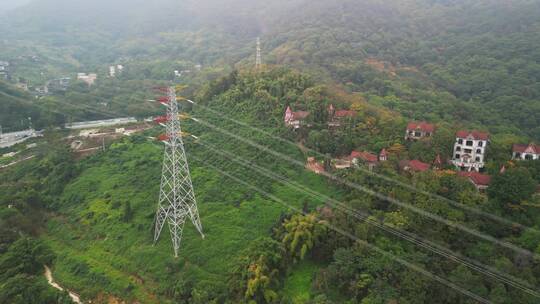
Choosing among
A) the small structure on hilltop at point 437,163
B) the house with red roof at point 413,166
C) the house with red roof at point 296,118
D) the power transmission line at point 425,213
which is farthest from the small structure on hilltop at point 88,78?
the small structure on hilltop at point 437,163

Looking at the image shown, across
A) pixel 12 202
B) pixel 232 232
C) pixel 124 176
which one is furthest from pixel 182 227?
pixel 12 202

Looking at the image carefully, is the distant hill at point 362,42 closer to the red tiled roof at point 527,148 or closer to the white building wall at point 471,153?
the red tiled roof at point 527,148

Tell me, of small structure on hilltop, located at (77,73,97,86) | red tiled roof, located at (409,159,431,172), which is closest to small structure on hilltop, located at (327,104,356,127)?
red tiled roof, located at (409,159,431,172)

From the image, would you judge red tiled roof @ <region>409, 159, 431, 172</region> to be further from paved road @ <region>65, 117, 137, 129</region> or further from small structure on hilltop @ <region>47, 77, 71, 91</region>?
small structure on hilltop @ <region>47, 77, 71, 91</region>

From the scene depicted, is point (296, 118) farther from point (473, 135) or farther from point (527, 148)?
point (527, 148)

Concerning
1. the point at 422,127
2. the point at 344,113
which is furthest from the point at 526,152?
the point at 344,113

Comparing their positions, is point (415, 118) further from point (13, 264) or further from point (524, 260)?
point (13, 264)

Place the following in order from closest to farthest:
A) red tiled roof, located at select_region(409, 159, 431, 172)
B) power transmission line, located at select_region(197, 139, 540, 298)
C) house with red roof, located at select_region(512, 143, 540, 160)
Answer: power transmission line, located at select_region(197, 139, 540, 298) → red tiled roof, located at select_region(409, 159, 431, 172) → house with red roof, located at select_region(512, 143, 540, 160)
